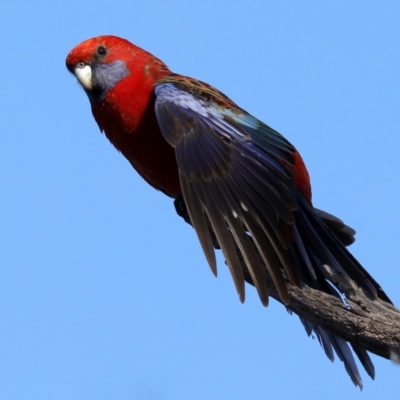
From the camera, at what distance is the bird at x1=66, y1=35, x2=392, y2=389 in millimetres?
5125

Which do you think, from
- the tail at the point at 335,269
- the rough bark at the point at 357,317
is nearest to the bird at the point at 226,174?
the tail at the point at 335,269

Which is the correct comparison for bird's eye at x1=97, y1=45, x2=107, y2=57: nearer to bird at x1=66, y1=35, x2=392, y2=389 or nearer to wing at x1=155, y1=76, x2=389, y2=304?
bird at x1=66, y1=35, x2=392, y2=389

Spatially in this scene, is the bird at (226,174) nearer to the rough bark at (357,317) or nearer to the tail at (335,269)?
the tail at (335,269)

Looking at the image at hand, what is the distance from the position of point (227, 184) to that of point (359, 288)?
1093mm

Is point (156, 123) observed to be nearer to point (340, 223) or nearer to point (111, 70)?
point (111, 70)

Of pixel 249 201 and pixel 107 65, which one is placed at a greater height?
pixel 107 65

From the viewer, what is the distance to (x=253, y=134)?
604 cm

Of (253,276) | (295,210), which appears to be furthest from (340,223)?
(253,276)

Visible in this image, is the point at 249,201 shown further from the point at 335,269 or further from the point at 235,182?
the point at 335,269

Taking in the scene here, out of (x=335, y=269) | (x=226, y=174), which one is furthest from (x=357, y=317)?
(x=226, y=174)

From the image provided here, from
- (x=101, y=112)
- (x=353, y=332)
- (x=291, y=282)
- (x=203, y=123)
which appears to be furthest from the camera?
(x=101, y=112)

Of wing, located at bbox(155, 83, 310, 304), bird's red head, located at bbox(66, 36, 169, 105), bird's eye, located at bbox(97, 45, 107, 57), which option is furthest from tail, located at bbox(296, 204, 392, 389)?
bird's eye, located at bbox(97, 45, 107, 57)

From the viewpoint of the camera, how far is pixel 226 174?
18.4ft

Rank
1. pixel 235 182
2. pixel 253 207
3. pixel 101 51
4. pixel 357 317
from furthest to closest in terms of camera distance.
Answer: pixel 101 51 < pixel 235 182 < pixel 253 207 < pixel 357 317
